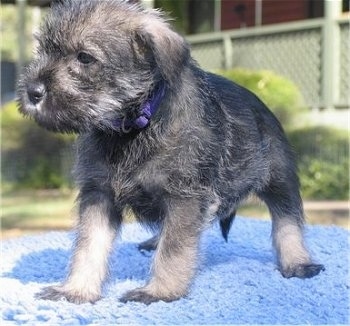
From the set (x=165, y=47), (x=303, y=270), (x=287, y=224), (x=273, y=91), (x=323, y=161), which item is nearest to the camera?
(x=165, y=47)

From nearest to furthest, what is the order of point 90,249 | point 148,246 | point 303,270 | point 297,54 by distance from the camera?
1. point 90,249
2. point 303,270
3. point 148,246
4. point 297,54

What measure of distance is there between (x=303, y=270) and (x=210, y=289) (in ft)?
2.30

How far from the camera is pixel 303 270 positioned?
420 centimetres

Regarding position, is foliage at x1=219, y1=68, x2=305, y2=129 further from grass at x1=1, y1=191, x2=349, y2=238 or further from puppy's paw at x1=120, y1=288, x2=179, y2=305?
puppy's paw at x1=120, y1=288, x2=179, y2=305

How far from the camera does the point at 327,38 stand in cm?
1282

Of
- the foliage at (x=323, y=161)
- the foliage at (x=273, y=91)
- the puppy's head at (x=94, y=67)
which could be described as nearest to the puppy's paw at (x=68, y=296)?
the puppy's head at (x=94, y=67)

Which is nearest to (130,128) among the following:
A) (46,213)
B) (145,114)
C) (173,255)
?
(145,114)

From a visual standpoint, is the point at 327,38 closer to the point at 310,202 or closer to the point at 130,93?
the point at 310,202

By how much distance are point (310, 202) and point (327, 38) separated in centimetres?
340

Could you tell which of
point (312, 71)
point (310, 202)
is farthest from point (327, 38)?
point (310, 202)

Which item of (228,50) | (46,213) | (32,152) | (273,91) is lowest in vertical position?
(46,213)

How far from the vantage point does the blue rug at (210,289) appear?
327 cm

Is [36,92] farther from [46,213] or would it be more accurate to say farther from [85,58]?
[46,213]

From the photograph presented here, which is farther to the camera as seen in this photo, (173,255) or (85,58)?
(173,255)
